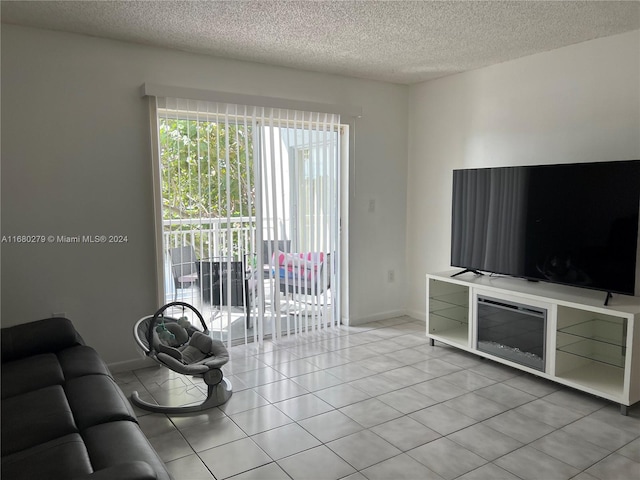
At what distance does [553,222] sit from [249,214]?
2.33m

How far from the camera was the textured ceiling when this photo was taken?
2713mm

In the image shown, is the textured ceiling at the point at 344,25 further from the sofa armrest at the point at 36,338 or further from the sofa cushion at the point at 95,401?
the sofa cushion at the point at 95,401

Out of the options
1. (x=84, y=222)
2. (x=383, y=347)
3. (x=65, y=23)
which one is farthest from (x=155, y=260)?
(x=383, y=347)

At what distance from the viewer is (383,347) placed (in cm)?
407

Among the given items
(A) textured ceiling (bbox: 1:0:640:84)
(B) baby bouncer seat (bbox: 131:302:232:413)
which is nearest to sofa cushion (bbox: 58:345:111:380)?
(B) baby bouncer seat (bbox: 131:302:232:413)

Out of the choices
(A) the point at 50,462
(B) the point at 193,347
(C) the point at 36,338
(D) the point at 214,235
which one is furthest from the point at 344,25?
(A) the point at 50,462

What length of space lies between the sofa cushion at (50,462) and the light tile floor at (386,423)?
69 centimetres

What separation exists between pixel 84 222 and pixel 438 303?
290cm

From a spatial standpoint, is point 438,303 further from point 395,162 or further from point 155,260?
point 155,260

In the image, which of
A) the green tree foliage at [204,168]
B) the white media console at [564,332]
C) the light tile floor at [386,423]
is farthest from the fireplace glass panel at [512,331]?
the green tree foliage at [204,168]

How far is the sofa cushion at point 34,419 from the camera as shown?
178 centimetres

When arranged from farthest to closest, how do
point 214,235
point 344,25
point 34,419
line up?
1. point 214,235
2. point 344,25
3. point 34,419

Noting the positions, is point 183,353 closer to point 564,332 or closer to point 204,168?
point 204,168

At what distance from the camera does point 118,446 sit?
172 cm
